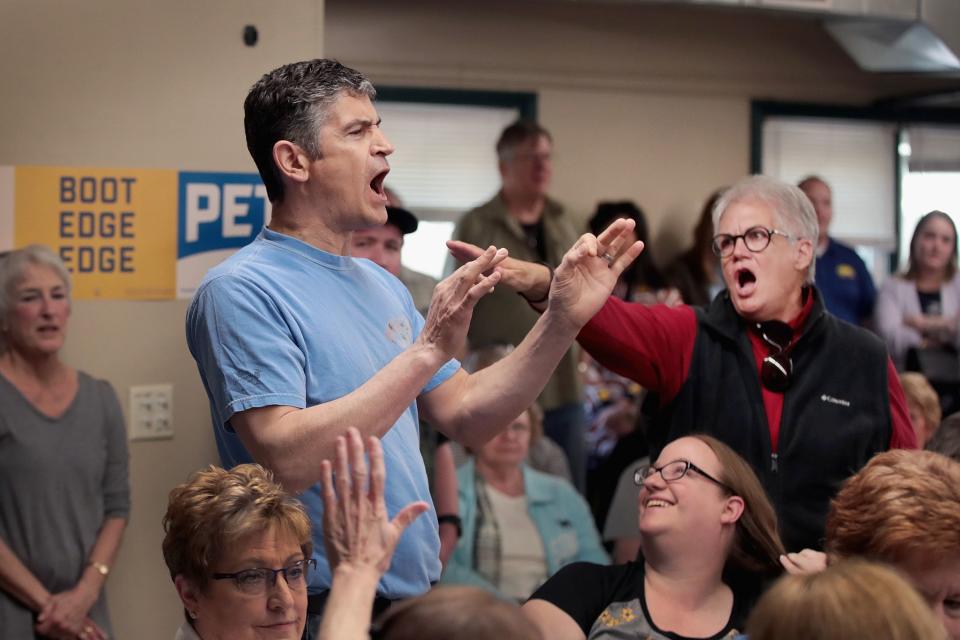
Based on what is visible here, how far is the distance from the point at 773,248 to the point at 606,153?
3751 mm

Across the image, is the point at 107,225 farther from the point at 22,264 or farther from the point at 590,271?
the point at 590,271

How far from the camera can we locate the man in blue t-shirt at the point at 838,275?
5668mm

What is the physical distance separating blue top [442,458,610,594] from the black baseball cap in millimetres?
937

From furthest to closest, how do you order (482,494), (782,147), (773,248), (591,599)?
(782,147) < (482,494) < (773,248) < (591,599)

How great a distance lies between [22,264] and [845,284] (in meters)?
3.72

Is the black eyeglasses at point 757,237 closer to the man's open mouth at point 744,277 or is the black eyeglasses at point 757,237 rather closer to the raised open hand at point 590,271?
the man's open mouth at point 744,277

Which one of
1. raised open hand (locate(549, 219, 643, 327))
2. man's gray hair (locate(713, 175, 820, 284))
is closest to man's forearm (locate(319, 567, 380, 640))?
raised open hand (locate(549, 219, 643, 327))

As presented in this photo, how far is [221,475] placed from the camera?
201cm

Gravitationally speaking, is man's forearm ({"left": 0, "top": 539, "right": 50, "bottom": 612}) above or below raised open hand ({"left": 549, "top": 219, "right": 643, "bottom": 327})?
below

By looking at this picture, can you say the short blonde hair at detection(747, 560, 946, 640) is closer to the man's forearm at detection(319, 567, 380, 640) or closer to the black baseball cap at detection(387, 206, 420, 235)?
the man's forearm at detection(319, 567, 380, 640)

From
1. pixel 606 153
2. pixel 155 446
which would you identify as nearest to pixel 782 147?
pixel 606 153

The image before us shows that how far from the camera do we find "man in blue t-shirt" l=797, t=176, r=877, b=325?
5.67m

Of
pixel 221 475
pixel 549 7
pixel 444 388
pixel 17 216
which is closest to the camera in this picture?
pixel 221 475

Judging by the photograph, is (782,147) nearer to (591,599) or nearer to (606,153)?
(606,153)
